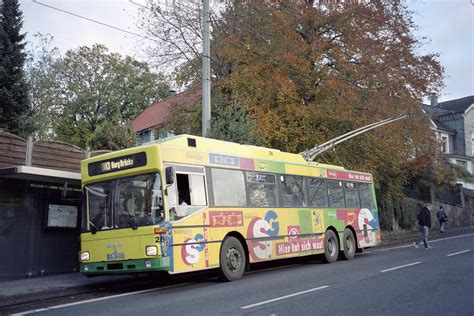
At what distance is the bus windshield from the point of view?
1040 centimetres

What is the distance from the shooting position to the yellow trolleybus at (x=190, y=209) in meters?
10.4

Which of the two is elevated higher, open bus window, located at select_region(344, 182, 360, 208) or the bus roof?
the bus roof

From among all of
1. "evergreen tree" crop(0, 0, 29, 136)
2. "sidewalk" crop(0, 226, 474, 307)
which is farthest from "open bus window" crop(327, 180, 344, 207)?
"evergreen tree" crop(0, 0, 29, 136)

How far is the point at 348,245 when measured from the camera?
16.9 m

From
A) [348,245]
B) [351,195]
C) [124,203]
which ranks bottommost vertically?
[348,245]

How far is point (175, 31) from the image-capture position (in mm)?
23609

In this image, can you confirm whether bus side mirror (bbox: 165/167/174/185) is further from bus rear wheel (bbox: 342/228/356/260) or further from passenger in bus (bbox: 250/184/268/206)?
bus rear wheel (bbox: 342/228/356/260)

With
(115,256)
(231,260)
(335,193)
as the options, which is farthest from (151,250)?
(335,193)

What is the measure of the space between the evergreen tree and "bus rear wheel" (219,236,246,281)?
816 inches

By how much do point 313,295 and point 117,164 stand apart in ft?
16.4

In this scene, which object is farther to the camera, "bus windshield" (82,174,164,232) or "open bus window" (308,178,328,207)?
"open bus window" (308,178,328,207)

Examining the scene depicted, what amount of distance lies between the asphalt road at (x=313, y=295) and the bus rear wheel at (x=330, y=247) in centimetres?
245

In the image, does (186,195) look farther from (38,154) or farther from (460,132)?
(460,132)

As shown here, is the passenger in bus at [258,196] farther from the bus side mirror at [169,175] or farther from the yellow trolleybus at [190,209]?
the bus side mirror at [169,175]
